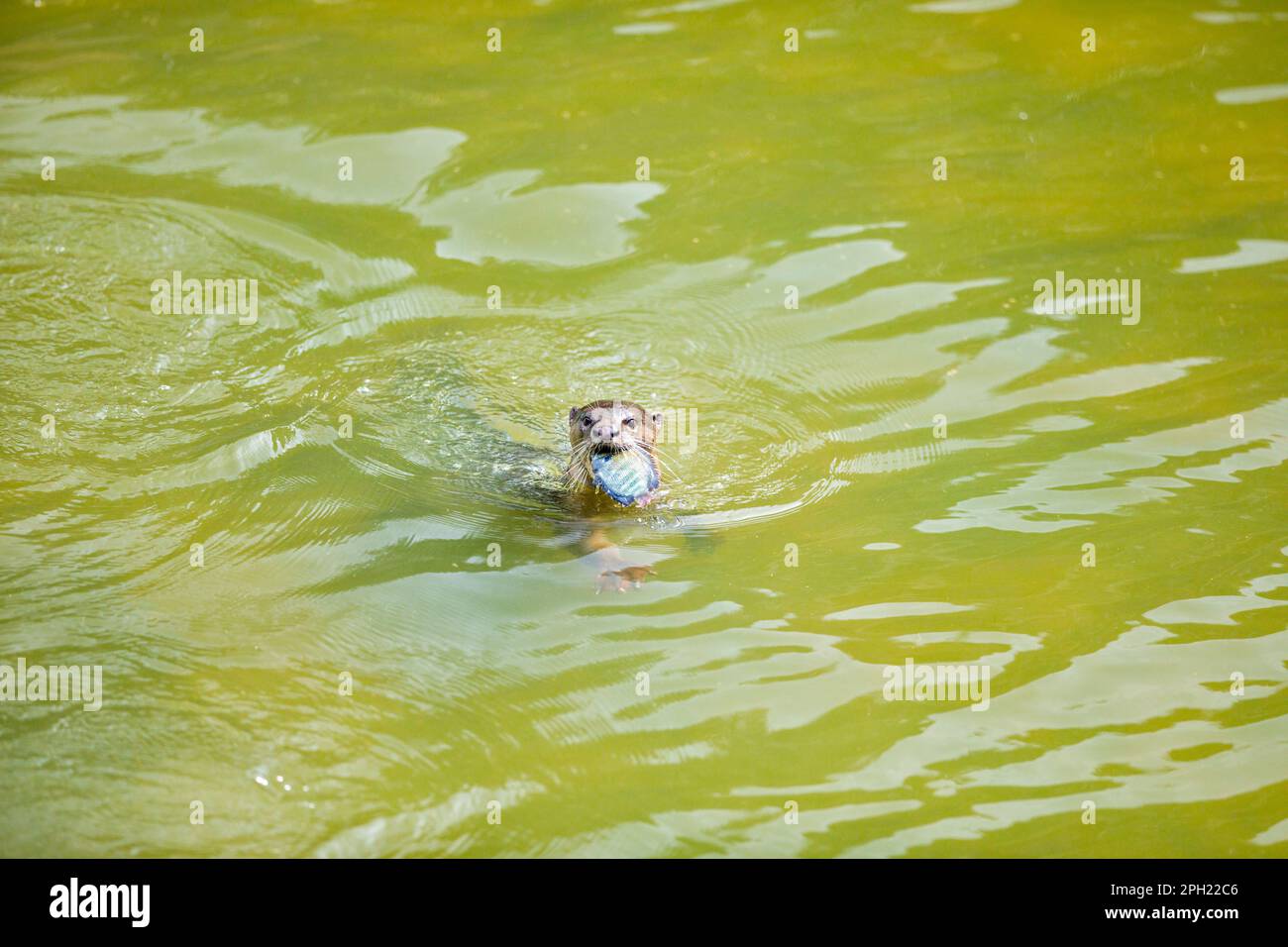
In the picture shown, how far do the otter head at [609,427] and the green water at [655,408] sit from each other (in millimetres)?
348

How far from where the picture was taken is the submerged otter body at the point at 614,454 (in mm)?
5500

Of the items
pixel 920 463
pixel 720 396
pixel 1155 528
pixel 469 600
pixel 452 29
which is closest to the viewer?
pixel 469 600

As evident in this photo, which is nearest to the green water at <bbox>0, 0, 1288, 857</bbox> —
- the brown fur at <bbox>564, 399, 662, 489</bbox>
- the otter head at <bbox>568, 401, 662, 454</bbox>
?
the brown fur at <bbox>564, 399, 662, 489</bbox>

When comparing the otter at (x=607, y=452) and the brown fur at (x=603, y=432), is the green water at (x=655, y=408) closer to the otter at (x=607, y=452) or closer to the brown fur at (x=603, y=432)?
the otter at (x=607, y=452)

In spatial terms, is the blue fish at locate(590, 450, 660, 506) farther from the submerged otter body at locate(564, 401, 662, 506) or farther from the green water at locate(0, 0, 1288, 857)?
the green water at locate(0, 0, 1288, 857)

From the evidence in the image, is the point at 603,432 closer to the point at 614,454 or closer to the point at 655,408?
the point at 614,454

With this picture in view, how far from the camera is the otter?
17.4 ft

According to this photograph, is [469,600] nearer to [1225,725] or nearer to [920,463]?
[920,463]

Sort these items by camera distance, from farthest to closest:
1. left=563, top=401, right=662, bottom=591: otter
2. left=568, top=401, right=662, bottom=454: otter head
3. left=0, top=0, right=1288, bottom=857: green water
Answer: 1. left=568, top=401, right=662, bottom=454: otter head
2. left=563, top=401, right=662, bottom=591: otter
3. left=0, top=0, right=1288, bottom=857: green water

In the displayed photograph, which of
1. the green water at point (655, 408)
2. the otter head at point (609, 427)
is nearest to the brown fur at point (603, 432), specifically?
the otter head at point (609, 427)

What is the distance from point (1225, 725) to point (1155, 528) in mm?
1203

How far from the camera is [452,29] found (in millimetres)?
9523

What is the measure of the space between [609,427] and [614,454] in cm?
11
